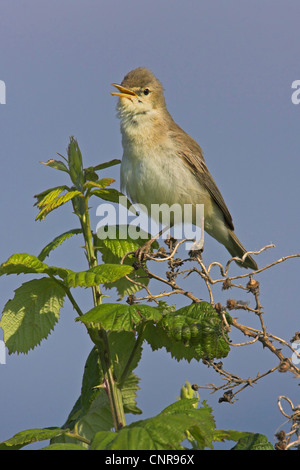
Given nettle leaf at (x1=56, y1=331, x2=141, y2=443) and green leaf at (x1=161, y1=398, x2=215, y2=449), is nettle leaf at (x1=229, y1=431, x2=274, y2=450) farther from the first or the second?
nettle leaf at (x1=56, y1=331, x2=141, y2=443)

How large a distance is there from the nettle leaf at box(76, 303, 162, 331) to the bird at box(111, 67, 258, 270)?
269 cm

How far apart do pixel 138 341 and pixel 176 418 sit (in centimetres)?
73

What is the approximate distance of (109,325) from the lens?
252cm

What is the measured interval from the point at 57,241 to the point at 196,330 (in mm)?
914

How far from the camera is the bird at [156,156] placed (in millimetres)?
5336

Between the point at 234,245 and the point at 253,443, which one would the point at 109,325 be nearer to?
the point at 253,443

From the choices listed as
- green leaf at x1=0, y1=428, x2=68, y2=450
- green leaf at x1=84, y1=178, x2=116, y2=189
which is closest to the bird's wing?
green leaf at x1=84, y1=178, x2=116, y2=189

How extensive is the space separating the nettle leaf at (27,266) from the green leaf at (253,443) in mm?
1112

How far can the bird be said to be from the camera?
5.34 meters

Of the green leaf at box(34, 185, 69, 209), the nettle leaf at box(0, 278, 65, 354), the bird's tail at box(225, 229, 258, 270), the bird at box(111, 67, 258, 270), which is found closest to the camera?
the nettle leaf at box(0, 278, 65, 354)

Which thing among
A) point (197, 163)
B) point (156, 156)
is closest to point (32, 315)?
point (156, 156)

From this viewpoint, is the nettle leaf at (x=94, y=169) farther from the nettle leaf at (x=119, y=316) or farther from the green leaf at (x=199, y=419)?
the green leaf at (x=199, y=419)

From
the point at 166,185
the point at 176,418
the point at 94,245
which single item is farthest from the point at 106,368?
the point at 166,185
